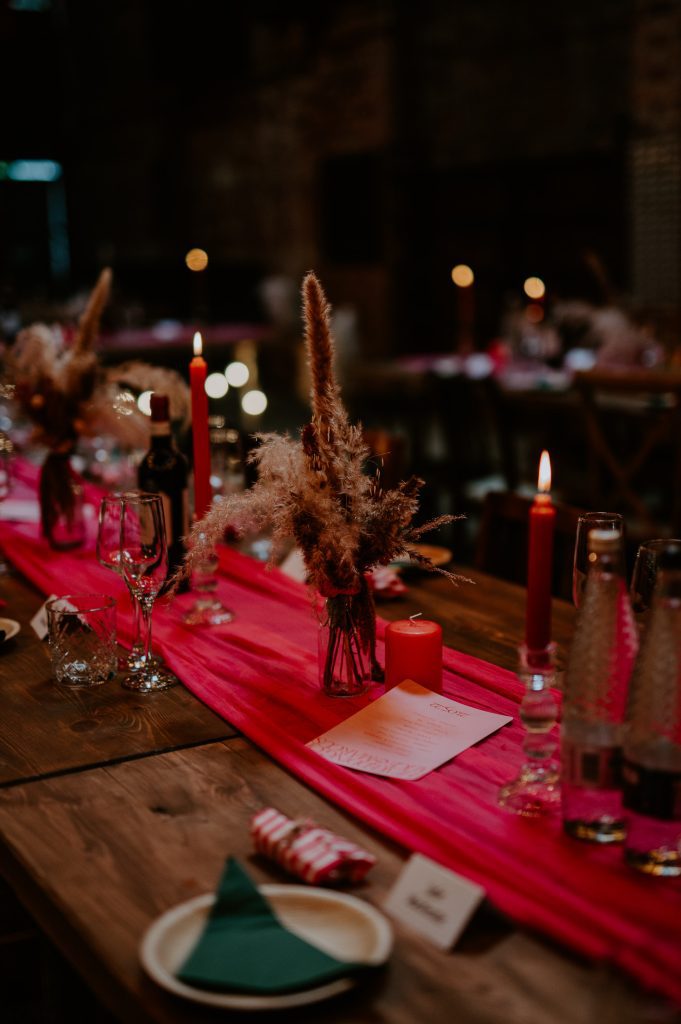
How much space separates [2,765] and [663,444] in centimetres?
400

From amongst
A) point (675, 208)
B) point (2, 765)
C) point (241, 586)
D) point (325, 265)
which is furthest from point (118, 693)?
point (325, 265)

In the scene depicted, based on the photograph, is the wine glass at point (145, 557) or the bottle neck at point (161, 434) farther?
the bottle neck at point (161, 434)

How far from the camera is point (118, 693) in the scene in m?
1.63

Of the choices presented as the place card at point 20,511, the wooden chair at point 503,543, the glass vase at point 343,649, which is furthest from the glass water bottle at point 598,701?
the place card at point 20,511

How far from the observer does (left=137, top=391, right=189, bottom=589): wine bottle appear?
207 cm

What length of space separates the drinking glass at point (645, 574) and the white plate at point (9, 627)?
101cm

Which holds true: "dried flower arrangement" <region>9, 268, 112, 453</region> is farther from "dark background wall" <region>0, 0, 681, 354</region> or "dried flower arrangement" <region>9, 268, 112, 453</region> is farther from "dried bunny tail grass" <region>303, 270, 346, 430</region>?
"dark background wall" <region>0, 0, 681, 354</region>

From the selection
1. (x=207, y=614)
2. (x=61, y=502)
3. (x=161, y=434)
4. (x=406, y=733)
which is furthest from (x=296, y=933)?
(x=61, y=502)

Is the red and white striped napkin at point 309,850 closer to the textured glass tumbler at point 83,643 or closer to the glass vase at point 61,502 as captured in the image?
the textured glass tumbler at point 83,643

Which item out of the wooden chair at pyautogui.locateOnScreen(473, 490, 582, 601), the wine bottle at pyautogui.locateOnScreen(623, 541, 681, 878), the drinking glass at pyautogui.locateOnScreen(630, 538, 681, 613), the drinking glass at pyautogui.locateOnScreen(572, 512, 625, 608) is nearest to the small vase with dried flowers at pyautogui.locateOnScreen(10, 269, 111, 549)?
the wooden chair at pyautogui.locateOnScreen(473, 490, 582, 601)

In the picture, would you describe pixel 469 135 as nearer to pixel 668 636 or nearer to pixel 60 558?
pixel 60 558

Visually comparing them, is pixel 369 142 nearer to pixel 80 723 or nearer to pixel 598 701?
pixel 80 723

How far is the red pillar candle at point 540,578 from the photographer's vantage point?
113 cm

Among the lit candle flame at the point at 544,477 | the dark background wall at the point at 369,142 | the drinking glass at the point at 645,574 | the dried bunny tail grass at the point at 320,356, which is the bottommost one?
the drinking glass at the point at 645,574
